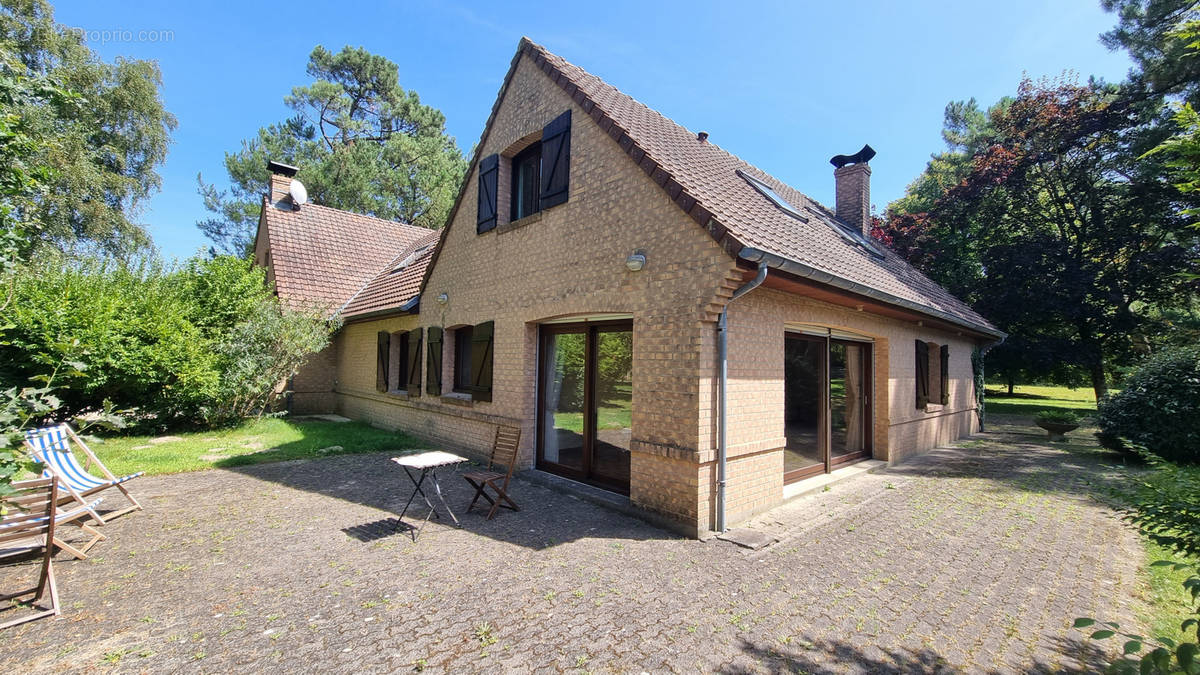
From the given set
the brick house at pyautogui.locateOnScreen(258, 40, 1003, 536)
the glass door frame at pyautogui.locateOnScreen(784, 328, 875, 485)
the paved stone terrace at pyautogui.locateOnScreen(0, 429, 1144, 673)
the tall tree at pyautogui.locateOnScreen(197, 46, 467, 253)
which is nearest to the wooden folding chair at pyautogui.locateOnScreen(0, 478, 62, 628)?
the paved stone terrace at pyautogui.locateOnScreen(0, 429, 1144, 673)

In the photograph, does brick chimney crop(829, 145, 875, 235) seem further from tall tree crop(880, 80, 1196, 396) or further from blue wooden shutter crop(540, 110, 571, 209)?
blue wooden shutter crop(540, 110, 571, 209)

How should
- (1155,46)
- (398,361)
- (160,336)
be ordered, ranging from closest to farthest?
(160,336)
(398,361)
(1155,46)

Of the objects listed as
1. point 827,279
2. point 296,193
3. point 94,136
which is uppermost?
point 94,136

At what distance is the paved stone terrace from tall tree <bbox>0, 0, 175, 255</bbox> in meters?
17.8

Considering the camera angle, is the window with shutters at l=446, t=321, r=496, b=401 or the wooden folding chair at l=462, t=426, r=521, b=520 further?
the window with shutters at l=446, t=321, r=496, b=401

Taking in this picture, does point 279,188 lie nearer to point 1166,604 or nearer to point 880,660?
point 880,660

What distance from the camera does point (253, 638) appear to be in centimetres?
321

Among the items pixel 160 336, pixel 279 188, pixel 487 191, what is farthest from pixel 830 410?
pixel 279 188

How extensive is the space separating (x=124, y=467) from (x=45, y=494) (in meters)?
4.46

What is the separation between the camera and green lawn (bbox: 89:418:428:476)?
791 centimetres

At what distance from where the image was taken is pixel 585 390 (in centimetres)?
697

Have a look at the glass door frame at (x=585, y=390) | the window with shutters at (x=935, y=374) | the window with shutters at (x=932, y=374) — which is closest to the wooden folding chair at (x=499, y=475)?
the glass door frame at (x=585, y=390)

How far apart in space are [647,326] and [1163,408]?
10.5m

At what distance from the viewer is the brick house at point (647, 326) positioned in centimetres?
523
